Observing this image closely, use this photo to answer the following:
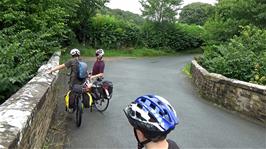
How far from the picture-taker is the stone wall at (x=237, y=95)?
11.0 meters

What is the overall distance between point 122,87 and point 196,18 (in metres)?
42.3

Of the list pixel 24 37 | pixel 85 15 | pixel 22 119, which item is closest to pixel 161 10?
pixel 85 15

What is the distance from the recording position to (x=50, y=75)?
896cm

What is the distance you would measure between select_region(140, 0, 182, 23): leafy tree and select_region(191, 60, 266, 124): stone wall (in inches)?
1001

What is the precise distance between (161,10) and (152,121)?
37.3 meters

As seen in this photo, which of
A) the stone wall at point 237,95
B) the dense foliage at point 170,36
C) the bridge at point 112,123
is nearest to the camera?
the bridge at point 112,123

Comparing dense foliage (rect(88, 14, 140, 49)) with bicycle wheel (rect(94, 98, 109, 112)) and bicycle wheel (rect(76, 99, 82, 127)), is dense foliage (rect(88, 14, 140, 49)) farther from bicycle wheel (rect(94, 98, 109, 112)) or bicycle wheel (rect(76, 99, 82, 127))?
bicycle wheel (rect(76, 99, 82, 127))

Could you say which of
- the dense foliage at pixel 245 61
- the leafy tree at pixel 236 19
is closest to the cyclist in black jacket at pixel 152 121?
the dense foliage at pixel 245 61

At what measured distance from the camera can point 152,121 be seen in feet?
9.66

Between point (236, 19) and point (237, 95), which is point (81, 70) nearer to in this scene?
point (237, 95)

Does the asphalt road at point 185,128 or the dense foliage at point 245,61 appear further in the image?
the dense foliage at point 245,61

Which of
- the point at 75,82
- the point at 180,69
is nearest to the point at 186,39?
the point at 180,69

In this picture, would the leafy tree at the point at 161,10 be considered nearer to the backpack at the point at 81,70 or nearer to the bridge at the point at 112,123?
the bridge at the point at 112,123

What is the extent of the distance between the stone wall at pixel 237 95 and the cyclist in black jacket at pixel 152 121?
8.40 m
